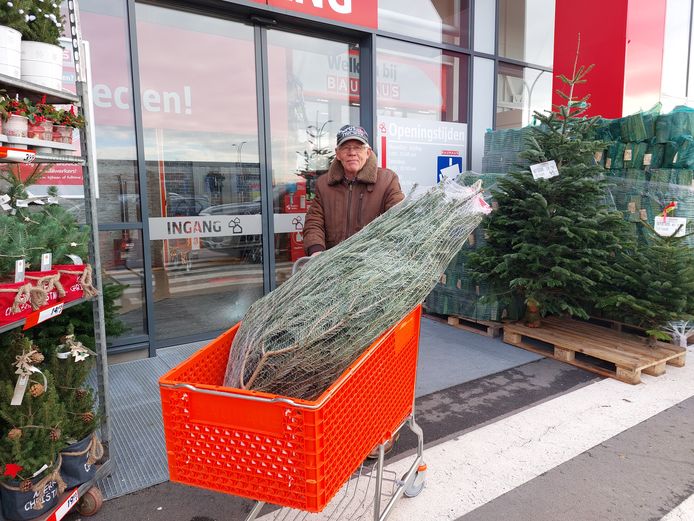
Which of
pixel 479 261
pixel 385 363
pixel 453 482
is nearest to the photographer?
pixel 385 363

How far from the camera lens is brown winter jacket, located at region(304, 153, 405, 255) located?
324cm

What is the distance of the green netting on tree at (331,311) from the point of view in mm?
1592

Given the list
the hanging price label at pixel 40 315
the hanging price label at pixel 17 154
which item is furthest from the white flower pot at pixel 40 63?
the hanging price label at pixel 40 315

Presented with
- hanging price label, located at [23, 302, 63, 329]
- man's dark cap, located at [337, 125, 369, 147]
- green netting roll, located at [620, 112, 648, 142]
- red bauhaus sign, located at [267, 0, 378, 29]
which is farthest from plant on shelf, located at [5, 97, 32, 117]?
green netting roll, located at [620, 112, 648, 142]

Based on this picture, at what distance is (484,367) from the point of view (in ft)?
14.2

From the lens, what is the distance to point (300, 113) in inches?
219

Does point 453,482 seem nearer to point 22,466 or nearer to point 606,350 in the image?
point 22,466

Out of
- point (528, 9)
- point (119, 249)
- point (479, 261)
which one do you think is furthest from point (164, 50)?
point (528, 9)

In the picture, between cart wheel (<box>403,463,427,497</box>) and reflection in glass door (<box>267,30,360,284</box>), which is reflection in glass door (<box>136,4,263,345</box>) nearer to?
reflection in glass door (<box>267,30,360,284</box>)

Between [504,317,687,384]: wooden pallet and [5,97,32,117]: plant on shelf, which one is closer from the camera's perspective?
[5,97,32,117]: plant on shelf

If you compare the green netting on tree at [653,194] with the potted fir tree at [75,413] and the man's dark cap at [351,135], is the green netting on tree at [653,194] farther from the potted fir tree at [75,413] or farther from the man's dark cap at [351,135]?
the potted fir tree at [75,413]

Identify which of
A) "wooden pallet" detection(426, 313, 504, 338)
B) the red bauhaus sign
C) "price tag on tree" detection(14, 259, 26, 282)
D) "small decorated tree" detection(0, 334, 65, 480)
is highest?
the red bauhaus sign

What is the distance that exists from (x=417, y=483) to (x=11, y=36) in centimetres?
268

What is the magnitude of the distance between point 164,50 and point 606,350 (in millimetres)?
4833
